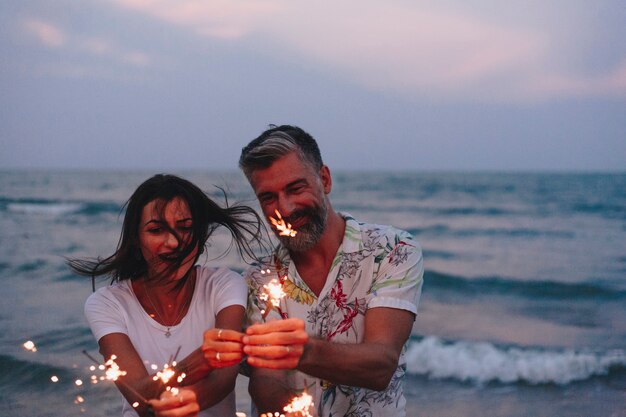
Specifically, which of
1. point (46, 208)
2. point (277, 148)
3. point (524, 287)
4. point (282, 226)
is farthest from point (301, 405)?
point (46, 208)

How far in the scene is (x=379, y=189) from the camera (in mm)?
38750

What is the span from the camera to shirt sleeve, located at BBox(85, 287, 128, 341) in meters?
4.04

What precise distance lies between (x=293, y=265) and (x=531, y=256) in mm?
15386

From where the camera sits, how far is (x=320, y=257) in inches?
173

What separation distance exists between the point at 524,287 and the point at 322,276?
11.4m

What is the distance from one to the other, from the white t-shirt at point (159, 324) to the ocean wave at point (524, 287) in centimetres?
1098

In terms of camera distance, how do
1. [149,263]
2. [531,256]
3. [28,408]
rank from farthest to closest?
[531,256] → [28,408] → [149,263]

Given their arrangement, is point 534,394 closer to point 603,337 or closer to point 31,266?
point 603,337

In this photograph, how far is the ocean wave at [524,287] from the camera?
563 inches

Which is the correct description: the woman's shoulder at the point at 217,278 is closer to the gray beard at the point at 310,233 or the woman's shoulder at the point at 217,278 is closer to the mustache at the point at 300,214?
the gray beard at the point at 310,233

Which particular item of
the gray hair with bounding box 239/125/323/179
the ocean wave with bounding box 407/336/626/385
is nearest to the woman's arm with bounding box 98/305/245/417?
the gray hair with bounding box 239/125/323/179

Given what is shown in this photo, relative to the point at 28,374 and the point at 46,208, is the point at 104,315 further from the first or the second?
the point at 46,208

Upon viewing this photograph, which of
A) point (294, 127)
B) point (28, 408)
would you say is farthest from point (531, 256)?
point (294, 127)

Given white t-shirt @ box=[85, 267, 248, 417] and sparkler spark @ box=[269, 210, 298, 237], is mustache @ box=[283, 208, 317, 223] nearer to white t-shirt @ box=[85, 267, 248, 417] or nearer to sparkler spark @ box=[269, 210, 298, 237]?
sparkler spark @ box=[269, 210, 298, 237]
